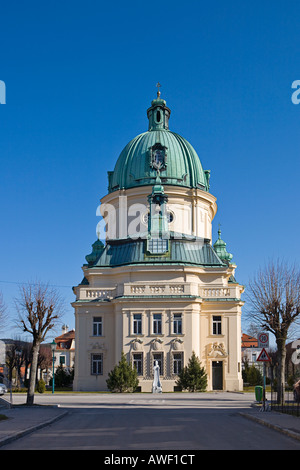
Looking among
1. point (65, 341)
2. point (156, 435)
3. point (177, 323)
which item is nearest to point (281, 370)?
point (156, 435)

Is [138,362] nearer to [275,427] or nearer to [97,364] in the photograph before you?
[97,364]

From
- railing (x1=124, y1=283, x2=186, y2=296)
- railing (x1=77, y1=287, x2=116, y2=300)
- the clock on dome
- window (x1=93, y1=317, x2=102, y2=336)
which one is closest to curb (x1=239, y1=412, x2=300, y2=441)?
railing (x1=124, y1=283, x2=186, y2=296)

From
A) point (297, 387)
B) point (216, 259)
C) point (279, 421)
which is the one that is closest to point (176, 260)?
point (216, 259)

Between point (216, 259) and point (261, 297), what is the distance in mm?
25274

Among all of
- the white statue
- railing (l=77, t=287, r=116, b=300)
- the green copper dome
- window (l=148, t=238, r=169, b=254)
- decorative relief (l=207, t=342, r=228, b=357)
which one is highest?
the green copper dome

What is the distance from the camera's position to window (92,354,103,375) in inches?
2208

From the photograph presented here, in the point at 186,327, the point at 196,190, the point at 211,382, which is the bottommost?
the point at 211,382

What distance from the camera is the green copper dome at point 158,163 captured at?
215ft

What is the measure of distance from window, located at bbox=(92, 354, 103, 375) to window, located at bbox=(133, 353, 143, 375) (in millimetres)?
3996

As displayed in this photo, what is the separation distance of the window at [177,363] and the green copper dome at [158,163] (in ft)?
61.8

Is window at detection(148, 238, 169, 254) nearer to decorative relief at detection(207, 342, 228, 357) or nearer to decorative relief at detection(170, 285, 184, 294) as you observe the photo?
decorative relief at detection(170, 285, 184, 294)

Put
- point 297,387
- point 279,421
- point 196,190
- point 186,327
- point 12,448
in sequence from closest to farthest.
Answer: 1. point 12,448
2. point 279,421
3. point 297,387
4. point 186,327
5. point 196,190
